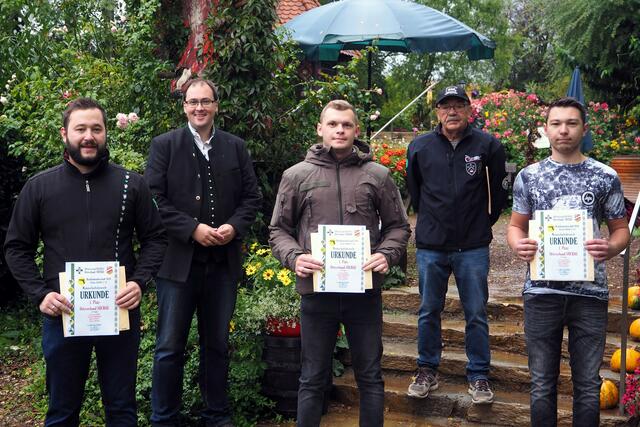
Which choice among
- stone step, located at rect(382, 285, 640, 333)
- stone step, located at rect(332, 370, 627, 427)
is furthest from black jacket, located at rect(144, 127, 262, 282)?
stone step, located at rect(382, 285, 640, 333)

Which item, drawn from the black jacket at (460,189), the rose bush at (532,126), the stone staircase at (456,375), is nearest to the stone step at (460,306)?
the stone staircase at (456,375)

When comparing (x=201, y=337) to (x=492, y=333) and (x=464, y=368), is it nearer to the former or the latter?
(x=464, y=368)

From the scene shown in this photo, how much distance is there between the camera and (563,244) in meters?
3.77

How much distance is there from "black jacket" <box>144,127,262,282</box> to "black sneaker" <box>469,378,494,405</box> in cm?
170

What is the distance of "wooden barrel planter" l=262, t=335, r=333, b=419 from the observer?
511 cm

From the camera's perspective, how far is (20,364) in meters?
6.54

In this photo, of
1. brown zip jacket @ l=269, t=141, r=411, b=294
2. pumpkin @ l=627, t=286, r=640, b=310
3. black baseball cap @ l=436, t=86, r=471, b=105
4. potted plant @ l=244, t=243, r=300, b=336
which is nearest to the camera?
brown zip jacket @ l=269, t=141, r=411, b=294

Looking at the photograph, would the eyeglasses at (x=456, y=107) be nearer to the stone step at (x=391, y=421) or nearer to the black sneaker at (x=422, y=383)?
the black sneaker at (x=422, y=383)

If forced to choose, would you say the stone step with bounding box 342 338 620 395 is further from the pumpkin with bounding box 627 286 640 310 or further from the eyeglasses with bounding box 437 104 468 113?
the eyeglasses with bounding box 437 104 468 113

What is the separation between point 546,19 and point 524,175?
9.06m

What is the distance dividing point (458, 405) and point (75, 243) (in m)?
2.79

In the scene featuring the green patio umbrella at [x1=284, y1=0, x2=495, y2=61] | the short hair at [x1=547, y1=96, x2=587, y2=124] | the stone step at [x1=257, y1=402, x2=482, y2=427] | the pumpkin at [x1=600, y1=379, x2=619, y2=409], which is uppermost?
the green patio umbrella at [x1=284, y1=0, x2=495, y2=61]

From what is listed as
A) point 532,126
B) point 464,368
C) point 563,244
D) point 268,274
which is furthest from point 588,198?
point 532,126

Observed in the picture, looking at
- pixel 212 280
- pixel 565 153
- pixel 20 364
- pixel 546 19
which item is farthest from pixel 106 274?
pixel 546 19
